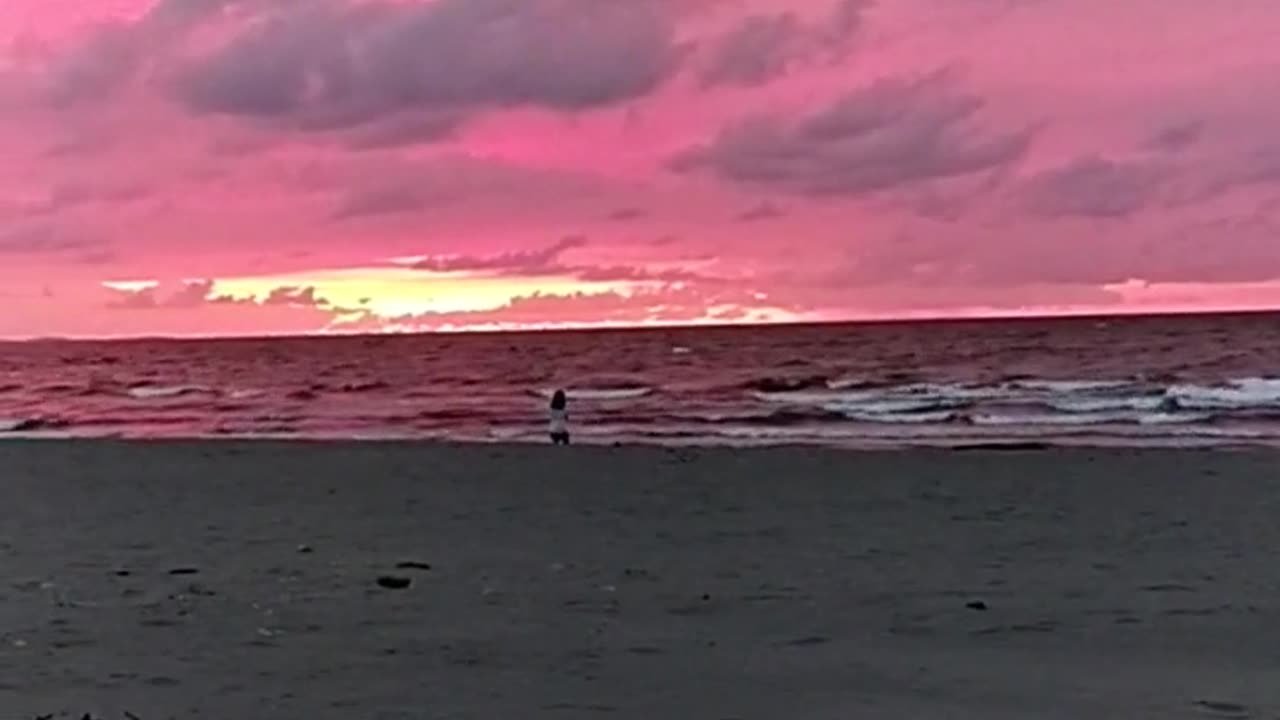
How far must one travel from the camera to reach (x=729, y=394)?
40.9m

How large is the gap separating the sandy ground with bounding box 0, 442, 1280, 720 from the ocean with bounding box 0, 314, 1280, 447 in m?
9.97

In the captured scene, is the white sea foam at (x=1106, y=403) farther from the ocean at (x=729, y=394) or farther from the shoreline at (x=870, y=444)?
the shoreline at (x=870, y=444)

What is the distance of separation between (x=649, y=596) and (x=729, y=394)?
31789 millimetres

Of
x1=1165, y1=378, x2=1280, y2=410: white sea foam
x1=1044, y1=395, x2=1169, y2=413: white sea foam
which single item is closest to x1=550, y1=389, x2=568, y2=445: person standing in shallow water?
x1=1044, y1=395, x2=1169, y2=413: white sea foam

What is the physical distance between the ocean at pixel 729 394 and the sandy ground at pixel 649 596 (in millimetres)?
9974

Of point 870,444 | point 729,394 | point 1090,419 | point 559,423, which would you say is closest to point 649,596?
point 870,444

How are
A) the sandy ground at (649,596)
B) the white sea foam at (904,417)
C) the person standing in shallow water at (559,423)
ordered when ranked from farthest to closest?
the white sea foam at (904,417)
the person standing in shallow water at (559,423)
the sandy ground at (649,596)

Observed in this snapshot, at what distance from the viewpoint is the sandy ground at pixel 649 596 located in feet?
21.7

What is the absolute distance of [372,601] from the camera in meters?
8.98

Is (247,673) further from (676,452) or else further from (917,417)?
(917,417)

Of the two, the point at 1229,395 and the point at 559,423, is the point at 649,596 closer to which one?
the point at 559,423

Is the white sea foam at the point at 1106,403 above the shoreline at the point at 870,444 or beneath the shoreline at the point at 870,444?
above

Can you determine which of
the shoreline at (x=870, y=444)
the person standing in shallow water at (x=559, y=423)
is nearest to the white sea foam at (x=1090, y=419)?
the shoreline at (x=870, y=444)

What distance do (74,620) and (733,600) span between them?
362 cm
